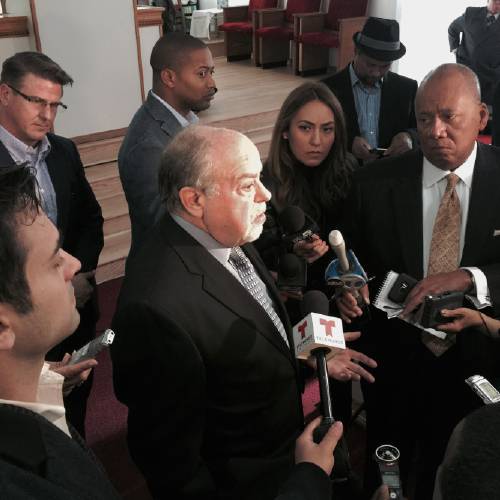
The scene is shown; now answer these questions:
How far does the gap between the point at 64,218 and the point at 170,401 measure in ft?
3.78

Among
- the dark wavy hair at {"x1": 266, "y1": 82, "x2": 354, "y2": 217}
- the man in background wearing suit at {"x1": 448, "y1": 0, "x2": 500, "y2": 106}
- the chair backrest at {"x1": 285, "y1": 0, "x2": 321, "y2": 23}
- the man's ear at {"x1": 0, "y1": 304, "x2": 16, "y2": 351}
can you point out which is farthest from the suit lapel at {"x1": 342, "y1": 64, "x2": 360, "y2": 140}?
the chair backrest at {"x1": 285, "y1": 0, "x2": 321, "y2": 23}

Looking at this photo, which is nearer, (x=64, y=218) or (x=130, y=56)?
(x=64, y=218)

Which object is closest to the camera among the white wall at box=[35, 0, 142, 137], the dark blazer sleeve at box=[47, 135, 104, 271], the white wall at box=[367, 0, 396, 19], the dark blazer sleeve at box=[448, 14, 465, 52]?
the dark blazer sleeve at box=[47, 135, 104, 271]

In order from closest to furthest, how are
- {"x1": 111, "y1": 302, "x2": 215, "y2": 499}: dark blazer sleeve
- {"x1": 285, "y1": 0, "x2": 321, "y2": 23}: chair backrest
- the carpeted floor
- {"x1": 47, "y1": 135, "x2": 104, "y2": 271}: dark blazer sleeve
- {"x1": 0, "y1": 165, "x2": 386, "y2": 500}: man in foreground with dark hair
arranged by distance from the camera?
{"x1": 0, "y1": 165, "x2": 386, "y2": 500}: man in foreground with dark hair < {"x1": 111, "y1": 302, "x2": 215, "y2": 499}: dark blazer sleeve < {"x1": 47, "y1": 135, "x2": 104, "y2": 271}: dark blazer sleeve < the carpeted floor < {"x1": 285, "y1": 0, "x2": 321, "y2": 23}: chair backrest

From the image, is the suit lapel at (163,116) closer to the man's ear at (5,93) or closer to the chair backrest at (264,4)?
the man's ear at (5,93)

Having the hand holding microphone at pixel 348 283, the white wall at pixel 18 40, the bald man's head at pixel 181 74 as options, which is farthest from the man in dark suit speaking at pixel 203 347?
the white wall at pixel 18 40

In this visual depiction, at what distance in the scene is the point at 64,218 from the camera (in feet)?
7.09

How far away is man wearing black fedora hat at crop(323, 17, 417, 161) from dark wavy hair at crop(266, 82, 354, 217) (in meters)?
0.75

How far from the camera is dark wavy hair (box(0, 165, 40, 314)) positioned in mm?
859

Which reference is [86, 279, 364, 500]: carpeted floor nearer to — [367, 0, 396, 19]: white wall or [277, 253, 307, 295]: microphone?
[277, 253, 307, 295]: microphone

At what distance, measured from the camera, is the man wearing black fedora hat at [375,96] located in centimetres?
299

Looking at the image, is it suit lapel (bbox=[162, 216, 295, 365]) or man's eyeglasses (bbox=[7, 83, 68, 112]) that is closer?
suit lapel (bbox=[162, 216, 295, 365])

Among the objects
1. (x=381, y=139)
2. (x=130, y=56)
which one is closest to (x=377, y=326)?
(x=381, y=139)

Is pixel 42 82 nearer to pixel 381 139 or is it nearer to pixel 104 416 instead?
pixel 104 416
